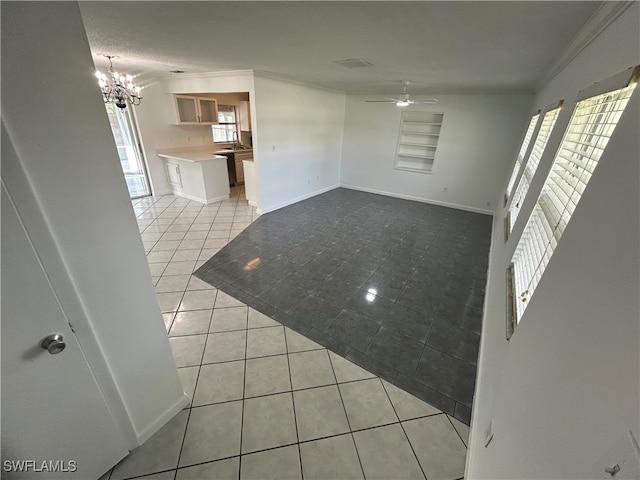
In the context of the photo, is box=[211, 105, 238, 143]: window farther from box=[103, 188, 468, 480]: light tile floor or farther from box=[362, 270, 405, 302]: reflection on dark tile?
box=[362, 270, 405, 302]: reflection on dark tile

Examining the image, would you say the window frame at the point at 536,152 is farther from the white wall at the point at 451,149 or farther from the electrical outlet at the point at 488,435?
the white wall at the point at 451,149

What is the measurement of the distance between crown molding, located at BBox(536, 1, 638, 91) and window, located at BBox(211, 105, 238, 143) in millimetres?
6588

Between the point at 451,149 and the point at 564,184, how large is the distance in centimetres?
484

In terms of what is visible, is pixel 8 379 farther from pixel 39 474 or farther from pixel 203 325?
pixel 203 325

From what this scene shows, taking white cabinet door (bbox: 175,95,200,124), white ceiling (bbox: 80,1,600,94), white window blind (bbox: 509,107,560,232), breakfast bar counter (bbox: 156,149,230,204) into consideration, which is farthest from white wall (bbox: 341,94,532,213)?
white cabinet door (bbox: 175,95,200,124)

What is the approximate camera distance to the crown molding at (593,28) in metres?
1.14

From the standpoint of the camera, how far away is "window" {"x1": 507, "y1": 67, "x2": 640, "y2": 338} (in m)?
1.03

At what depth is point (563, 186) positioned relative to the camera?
1327 mm

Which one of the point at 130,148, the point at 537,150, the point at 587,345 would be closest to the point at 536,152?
the point at 537,150

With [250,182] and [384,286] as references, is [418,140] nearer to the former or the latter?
[250,182]

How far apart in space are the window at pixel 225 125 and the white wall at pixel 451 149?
3051mm

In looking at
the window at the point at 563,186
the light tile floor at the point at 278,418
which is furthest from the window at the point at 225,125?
the window at the point at 563,186

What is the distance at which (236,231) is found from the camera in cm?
430

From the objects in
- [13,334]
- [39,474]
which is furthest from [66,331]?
[39,474]
